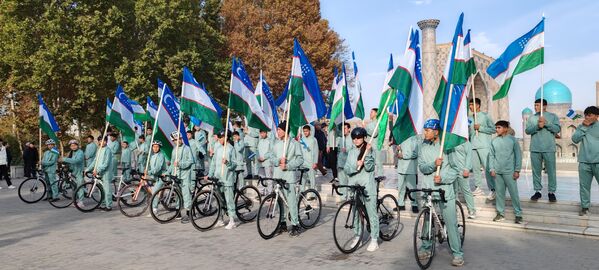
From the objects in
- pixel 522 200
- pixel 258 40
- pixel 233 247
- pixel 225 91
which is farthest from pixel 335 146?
pixel 258 40

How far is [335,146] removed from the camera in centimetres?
1476

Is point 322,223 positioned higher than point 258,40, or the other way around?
point 258,40

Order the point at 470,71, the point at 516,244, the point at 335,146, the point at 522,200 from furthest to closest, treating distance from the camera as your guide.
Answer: the point at 335,146
the point at 522,200
the point at 470,71
the point at 516,244

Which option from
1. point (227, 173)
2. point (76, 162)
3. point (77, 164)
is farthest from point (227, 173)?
point (77, 164)

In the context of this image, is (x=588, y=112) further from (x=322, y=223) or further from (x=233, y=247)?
(x=233, y=247)

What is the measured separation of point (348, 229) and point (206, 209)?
344cm

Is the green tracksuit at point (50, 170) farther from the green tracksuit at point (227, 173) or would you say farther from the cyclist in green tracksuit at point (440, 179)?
the cyclist in green tracksuit at point (440, 179)

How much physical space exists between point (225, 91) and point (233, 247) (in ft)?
73.3

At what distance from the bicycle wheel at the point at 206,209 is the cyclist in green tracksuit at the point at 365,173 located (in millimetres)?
3239

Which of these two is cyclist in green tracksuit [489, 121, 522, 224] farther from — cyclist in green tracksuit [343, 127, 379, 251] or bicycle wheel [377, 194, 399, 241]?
cyclist in green tracksuit [343, 127, 379, 251]

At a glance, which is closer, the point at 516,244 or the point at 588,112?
the point at 516,244

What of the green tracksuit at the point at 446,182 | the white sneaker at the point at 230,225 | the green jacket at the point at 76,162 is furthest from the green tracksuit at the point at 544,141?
the green jacket at the point at 76,162

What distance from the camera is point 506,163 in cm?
848

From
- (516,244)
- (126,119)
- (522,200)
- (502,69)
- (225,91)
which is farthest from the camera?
(225,91)
